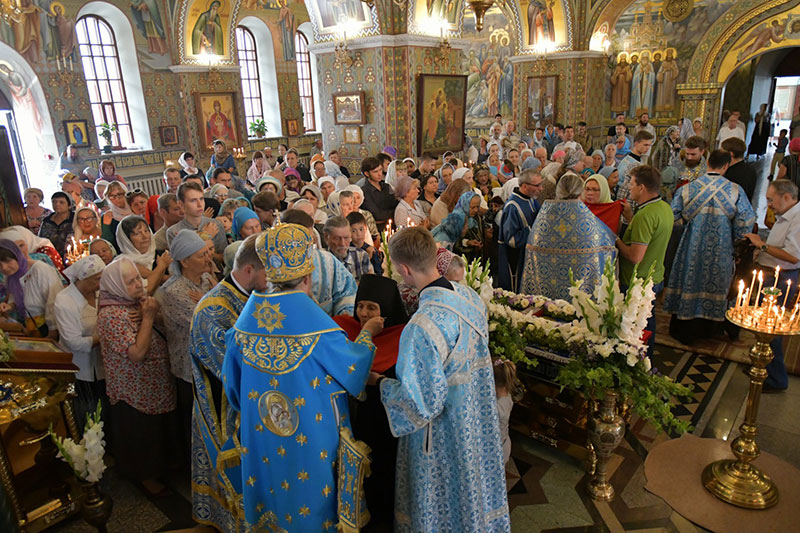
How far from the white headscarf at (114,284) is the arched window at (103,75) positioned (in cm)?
1222

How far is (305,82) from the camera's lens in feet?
65.9

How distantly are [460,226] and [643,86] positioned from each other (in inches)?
577

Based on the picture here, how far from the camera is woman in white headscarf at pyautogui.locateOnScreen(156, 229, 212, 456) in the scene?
10.5ft

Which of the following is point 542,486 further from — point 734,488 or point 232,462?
point 232,462

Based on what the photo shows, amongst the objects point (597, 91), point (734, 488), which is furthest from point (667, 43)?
point (734, 488)

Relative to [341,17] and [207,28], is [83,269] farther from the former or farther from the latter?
[207,28]

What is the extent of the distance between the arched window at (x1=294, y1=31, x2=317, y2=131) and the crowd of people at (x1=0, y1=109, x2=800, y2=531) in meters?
14.9

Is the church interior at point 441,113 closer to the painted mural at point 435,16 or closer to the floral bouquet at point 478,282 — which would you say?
the painted mural at point 435,16

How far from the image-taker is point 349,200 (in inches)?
211

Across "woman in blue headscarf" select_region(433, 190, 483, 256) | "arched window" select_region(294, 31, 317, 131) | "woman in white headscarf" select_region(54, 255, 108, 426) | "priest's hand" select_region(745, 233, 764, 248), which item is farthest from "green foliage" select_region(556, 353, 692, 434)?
"arched window" select_region(294, 31, 317, 131)

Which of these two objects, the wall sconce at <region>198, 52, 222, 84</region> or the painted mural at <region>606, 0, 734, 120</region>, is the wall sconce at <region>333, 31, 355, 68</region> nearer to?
the wall sconce at <region>198, 52, 222, 84</region>

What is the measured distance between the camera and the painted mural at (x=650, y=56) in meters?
16.4

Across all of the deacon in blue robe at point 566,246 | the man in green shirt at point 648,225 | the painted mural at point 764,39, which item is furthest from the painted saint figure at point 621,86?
the deacon in blue robe at point 566,246

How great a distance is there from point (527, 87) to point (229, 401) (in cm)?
1635
